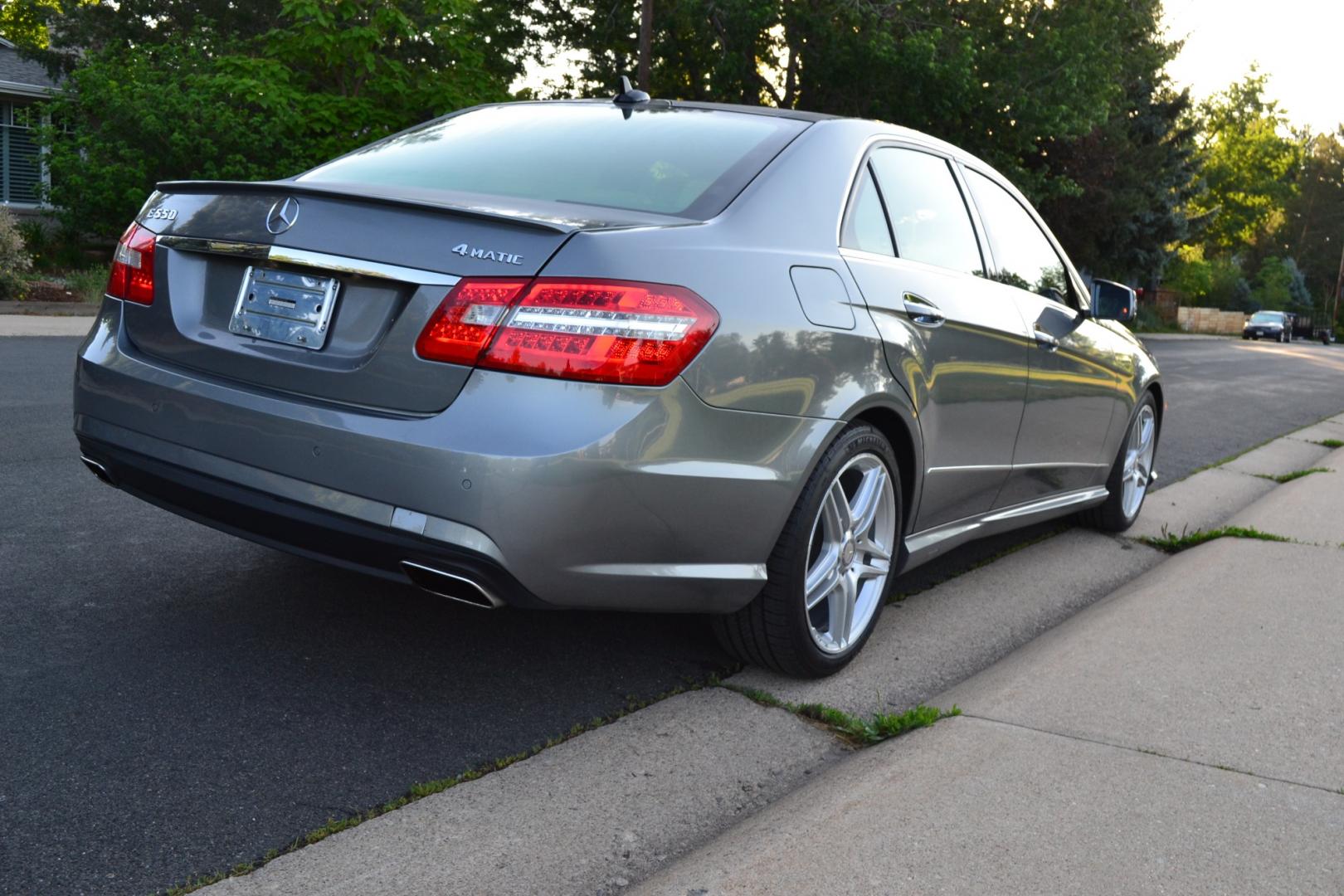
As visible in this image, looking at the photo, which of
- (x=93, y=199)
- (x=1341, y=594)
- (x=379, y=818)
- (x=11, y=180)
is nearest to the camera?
(x=379, y=818)

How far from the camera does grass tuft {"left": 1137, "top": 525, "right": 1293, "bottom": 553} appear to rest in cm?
577

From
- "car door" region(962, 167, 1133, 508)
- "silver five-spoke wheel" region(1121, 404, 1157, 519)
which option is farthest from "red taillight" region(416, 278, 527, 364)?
"silver five-spoke wheel" region(1121, 404, 1157, 519)

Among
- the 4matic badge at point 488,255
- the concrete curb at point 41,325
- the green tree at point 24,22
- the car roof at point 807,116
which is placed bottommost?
the concrete curb at point 41,325

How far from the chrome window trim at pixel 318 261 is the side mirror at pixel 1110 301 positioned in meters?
3.60

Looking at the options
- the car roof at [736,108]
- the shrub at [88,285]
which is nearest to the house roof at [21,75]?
the shrub at [88,285]

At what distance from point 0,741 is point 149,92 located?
1920 cm

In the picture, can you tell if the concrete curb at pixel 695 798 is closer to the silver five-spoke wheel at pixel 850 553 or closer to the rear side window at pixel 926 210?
the silver five-spoke wheel at pixel 850 553

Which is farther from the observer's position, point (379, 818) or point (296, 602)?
point (296, 602)

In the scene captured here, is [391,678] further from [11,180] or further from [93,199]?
[11,180]

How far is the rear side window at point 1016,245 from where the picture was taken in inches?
185

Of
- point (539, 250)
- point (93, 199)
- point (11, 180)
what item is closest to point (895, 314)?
point (539, 250)

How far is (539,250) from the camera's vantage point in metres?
2.85

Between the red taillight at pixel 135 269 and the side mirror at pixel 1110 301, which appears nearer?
the red taillight at pixel 135 269

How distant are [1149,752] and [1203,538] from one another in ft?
10.1
